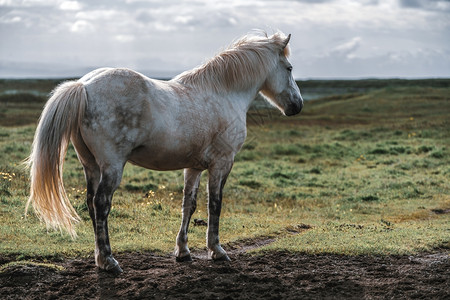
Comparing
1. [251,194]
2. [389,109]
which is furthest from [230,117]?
[389,109]

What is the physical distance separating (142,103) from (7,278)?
2.69 metres

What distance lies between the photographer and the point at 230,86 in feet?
24.3

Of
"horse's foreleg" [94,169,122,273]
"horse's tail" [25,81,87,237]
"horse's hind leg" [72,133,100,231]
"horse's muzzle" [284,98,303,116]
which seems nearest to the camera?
"horse's tail" [25,81,87,237]

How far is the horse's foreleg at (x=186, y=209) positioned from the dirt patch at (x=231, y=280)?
17cm

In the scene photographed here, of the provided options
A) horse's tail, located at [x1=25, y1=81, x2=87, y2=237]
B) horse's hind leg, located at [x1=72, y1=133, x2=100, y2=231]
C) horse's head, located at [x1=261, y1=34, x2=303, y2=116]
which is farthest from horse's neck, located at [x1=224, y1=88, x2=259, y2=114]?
horse's tail, located at [x1=25, y1=81, x2=87, y2=237]

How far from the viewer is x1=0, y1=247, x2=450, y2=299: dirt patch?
18.8 feet

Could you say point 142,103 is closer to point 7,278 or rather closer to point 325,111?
point 7,278

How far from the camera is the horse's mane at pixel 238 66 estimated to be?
284 inches

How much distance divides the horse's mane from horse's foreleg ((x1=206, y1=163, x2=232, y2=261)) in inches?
46.0

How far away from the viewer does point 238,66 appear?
745 cm

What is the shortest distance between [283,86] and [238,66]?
3.05 ft

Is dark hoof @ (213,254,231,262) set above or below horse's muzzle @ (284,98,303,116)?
below

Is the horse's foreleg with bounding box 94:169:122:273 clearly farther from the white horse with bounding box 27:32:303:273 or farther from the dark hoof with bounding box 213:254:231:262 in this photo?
the dark hoof with bounding box 213:254:231:262

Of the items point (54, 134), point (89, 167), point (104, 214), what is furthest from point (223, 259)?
point (54, 134)
